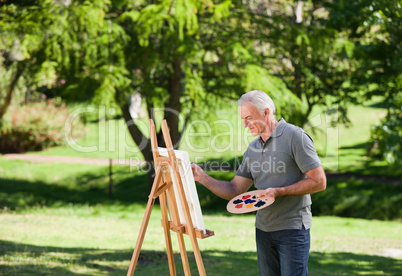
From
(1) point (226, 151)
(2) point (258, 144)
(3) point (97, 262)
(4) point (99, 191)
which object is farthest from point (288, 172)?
(1) point (226, 151)

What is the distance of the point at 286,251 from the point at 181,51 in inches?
305

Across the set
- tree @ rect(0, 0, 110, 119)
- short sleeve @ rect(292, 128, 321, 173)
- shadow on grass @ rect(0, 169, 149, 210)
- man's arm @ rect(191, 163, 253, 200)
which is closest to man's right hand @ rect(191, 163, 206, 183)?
man's arm @ rect(191, 163, 253, 200)

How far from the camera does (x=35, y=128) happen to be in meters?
21.9

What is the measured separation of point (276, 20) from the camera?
12062 mm

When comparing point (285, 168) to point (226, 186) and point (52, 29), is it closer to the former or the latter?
point (226, 186)

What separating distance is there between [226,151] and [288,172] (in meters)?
16.3

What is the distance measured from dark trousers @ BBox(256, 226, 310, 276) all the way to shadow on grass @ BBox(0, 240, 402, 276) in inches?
111

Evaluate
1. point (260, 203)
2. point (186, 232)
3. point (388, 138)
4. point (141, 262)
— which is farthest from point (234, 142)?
point (260, 203)

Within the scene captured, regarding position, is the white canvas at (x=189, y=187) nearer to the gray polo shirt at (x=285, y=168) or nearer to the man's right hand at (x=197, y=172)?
the man's right hand at (x=197, y=172)

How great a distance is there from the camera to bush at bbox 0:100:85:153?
70.3 ft

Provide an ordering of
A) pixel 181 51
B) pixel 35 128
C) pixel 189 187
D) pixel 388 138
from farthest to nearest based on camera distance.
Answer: pixel 35 128 → pixel 181 51 → pixel 388 138 → pixel 189 187

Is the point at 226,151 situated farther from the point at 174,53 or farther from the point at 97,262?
the point at 97,262

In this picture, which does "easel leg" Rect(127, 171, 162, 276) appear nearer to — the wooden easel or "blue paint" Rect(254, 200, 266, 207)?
the wooden easel

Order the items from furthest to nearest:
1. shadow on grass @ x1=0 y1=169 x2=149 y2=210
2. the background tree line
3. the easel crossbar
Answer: shadow on grass @ x1=0 y1=169 x2=149 y2=210 → the background tree line → the easel crossbar
